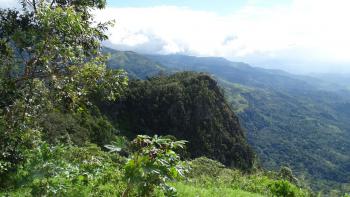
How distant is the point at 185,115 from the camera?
349 feet

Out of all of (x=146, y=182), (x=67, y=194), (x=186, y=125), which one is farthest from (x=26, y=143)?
(x=186, y=125)

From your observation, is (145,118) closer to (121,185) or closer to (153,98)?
(153,98)

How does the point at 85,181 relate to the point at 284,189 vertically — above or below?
above

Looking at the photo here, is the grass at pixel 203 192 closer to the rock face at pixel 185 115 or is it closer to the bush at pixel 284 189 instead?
the bush at pixel 284 189

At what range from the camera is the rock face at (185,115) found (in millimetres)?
104312

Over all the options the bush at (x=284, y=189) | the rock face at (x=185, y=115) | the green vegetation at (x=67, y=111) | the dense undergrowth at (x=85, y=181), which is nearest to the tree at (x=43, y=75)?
the green vegetation at (x=67, y=111)

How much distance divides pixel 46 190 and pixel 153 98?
10327 cm

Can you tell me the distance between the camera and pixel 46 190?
7.11 metres

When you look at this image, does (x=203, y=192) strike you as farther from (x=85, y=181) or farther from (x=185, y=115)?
(x=185, y=115)

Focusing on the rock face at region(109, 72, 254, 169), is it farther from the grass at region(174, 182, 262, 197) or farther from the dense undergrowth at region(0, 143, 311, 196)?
the grass at region(174, 182, 262, 197)

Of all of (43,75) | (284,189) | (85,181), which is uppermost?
(43,75)

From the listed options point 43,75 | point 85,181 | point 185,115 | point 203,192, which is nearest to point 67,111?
point 85,181

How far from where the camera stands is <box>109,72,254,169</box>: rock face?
342 feet

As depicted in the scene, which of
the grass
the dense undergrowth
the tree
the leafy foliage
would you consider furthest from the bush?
the leafy foliage
